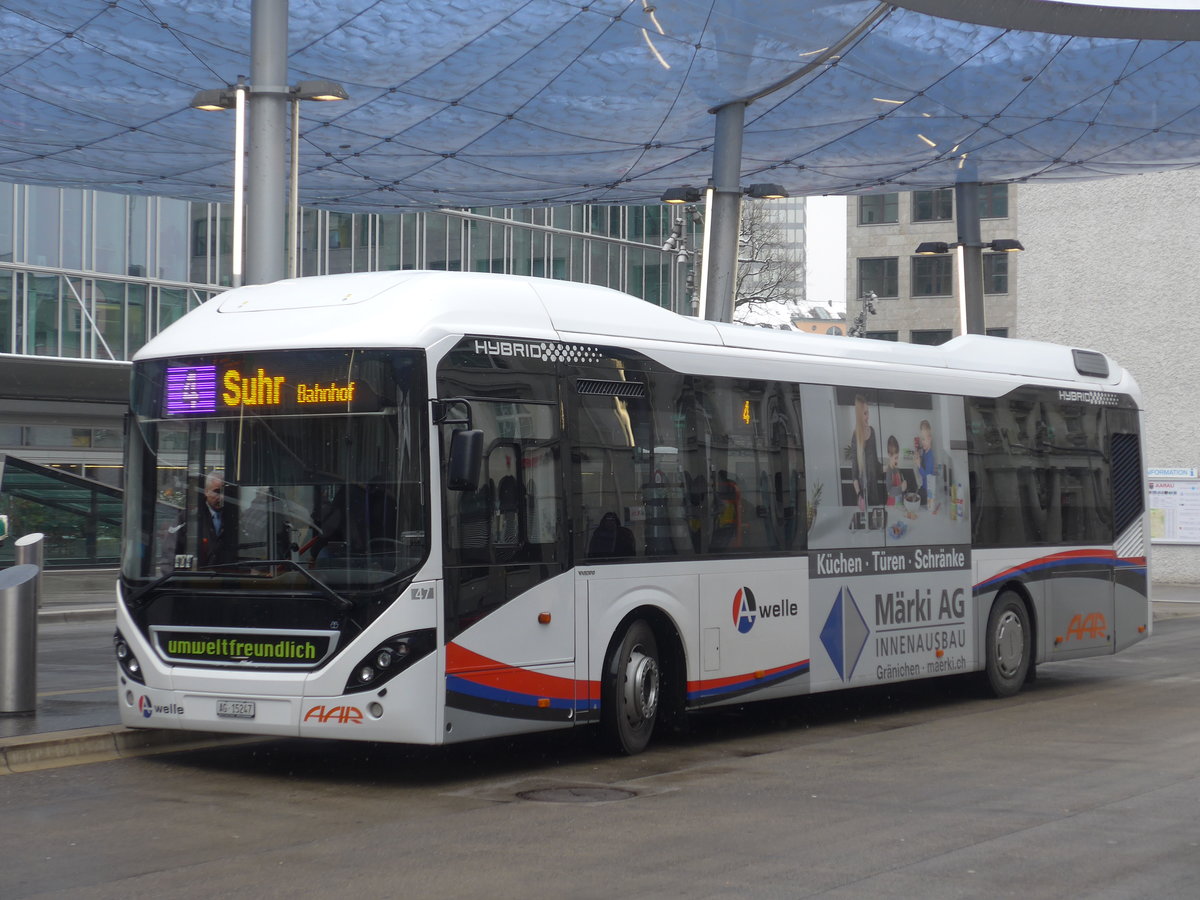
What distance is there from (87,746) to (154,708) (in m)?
0.86

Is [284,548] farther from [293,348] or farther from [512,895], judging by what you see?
[512,895]

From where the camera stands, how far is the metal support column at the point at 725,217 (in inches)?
866

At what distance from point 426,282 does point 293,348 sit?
92cm

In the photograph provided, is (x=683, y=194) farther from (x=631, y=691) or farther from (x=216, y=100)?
(x=631, y=691)

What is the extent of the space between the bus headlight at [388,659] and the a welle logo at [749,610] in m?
3.22

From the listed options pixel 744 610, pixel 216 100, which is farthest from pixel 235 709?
pixel 216 100

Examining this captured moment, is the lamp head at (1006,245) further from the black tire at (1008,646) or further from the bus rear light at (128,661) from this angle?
the bus rear light at (128,661)

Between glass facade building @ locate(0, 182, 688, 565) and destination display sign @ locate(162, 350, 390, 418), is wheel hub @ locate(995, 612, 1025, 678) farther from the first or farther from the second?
glass facade building @ locate(0, 182, 688, 565)

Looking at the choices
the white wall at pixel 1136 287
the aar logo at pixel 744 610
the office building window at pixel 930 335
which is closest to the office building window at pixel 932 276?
the office building window at pixel 930 335

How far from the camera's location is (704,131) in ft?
78.3

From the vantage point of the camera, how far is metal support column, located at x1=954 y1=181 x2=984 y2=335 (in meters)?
27.3

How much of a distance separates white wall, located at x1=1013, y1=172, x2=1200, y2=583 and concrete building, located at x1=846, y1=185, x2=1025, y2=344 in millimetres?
34676

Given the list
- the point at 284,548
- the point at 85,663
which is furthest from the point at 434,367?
the point at 85,663

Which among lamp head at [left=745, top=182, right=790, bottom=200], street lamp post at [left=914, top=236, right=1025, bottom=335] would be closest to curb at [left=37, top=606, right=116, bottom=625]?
lamp head at [left=745, top=182, right=790, bottom=200]
